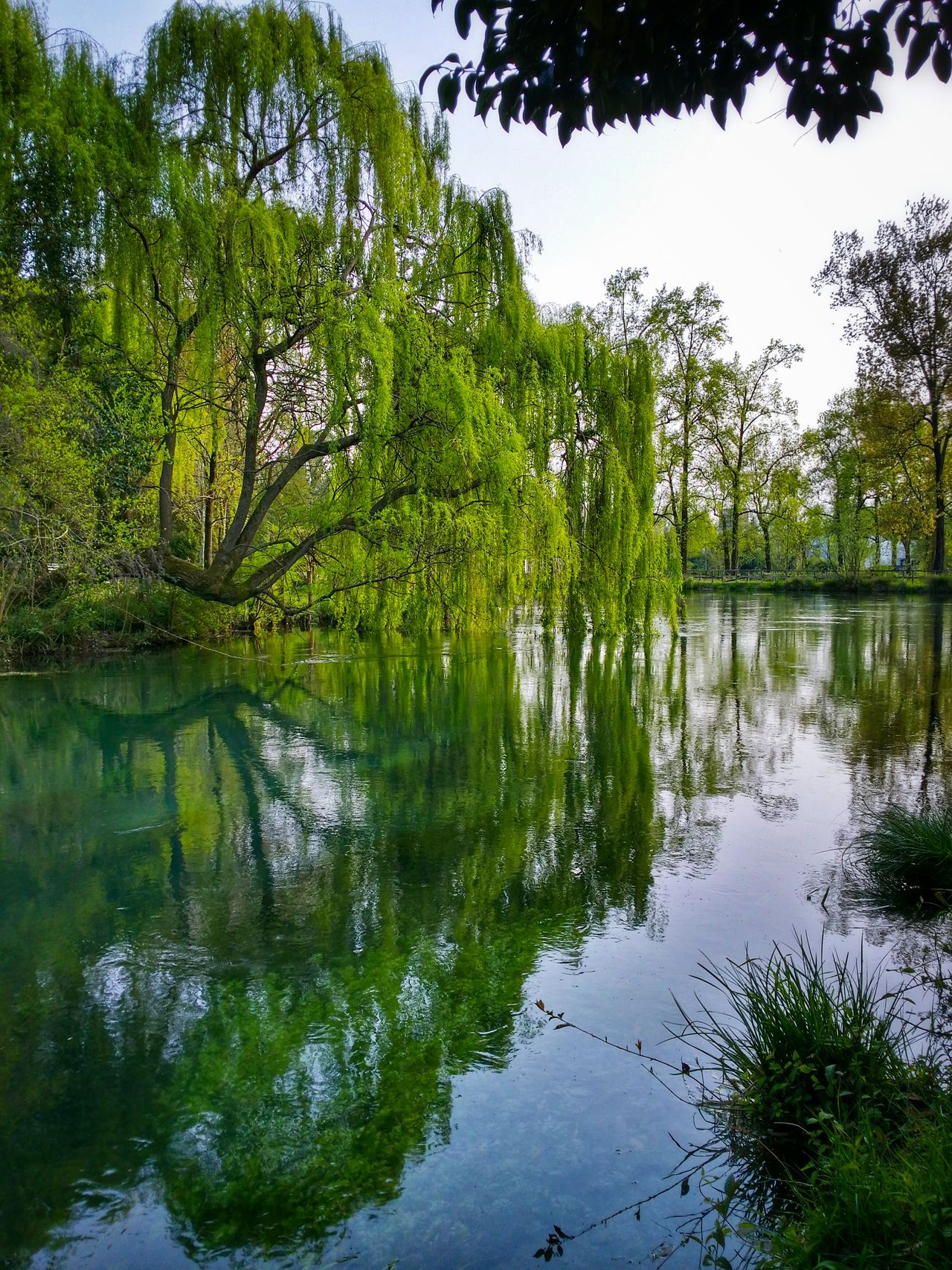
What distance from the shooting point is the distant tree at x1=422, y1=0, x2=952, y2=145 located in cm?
283

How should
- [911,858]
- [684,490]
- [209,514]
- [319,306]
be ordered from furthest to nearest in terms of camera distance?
1. [684,490]
2. [209,514]
3. [319,306]
4. [911,858]

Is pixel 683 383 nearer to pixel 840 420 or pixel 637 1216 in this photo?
pixel 840 420

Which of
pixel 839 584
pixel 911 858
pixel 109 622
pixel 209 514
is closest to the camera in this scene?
pixel 911 858

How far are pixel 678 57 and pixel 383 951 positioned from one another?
148 inches

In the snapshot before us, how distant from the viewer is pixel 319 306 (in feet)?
35.1

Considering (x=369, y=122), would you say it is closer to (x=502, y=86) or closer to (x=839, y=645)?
(x=502, y=86)

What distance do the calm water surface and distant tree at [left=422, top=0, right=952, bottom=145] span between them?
3322 millimetres

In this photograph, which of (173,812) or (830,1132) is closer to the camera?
(830,1132)

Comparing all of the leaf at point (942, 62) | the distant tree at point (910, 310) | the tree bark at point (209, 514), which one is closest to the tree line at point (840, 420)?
the distant tree at point (910, 310)

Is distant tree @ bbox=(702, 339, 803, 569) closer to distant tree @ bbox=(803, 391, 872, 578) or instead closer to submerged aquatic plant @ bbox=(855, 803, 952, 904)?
distant tree @ bbox=(803, 391, 872, 578)

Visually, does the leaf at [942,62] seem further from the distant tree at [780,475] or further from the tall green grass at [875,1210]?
the distant tree at [780,475]

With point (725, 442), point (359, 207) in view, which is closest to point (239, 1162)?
point (359, 207)

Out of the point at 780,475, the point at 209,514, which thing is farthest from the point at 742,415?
the point at 209,514

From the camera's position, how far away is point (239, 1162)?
259 cm
